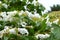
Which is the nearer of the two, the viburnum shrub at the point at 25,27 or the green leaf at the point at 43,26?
the viburnum shrub at the point at 25,27

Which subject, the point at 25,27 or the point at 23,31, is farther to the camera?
the point at 25,27

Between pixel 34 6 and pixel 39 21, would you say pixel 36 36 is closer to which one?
pixel 39 21

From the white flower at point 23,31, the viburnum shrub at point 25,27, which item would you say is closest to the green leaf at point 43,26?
the viburnum shrub at point 25,27

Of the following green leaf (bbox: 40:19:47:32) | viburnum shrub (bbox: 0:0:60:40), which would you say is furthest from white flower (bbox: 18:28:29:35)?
green leaf (bbox: 40:19:47:32)

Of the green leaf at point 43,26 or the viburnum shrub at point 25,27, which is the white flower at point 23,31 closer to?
the viburnum shrub at point 25,27

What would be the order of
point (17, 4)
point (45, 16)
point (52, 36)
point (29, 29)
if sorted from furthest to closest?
point (17, 4), point (45, 16), point (29, 29), point (52, 36)

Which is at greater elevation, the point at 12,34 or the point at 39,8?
the point at 39,8

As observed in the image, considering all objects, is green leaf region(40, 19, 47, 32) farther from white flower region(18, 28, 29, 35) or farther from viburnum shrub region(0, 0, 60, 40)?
white flower region(18, 28, 29, 35)

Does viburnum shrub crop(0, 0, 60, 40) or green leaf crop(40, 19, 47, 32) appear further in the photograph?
green leaf crop(40, 19, 47, 32)

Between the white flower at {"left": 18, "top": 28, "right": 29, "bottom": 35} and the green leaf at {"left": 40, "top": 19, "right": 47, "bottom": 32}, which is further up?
the green leaf at {"left": 40, "top": 19, "right": 47, "bottom": 32}

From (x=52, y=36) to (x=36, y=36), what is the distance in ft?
0.38

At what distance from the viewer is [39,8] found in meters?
2.25

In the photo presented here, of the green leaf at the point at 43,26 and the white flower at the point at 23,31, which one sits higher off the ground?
the green leaf at the point at 43,26

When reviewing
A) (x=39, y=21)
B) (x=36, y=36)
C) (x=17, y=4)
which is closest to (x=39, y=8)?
(x=17, y=4)
